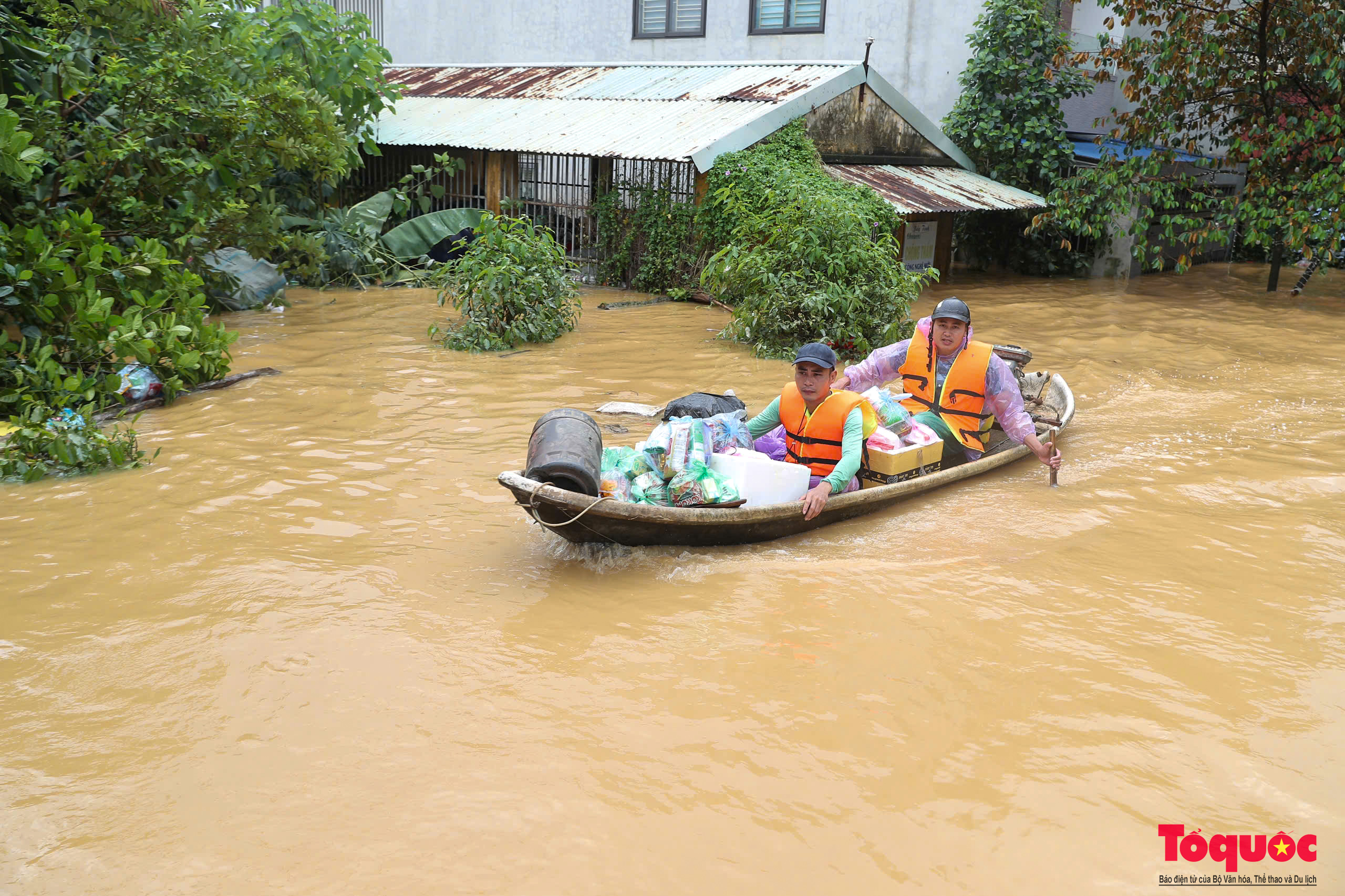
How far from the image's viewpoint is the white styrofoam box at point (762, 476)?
5754 mm

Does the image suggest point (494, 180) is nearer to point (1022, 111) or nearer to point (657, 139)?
point (657, 139)

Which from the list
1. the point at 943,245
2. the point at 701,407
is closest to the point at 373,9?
the point at 943,245

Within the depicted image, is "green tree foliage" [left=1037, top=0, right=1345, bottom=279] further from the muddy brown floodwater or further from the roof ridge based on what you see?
the muddy brown floodwater

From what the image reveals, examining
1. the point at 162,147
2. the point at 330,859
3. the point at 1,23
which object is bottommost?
the point at 330,859

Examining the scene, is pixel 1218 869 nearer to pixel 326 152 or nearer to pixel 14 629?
pixel 14 629

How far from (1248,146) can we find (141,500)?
1439 cm

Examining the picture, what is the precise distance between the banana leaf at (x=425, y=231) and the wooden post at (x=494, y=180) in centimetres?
65

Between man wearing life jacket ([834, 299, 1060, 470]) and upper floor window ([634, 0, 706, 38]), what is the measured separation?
1304 cm

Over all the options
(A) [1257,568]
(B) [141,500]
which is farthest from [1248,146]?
(B) [141,500]

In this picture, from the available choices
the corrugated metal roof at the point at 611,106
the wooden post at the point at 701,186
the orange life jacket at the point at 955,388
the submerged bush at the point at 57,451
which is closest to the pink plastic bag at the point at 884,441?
the orange life jacket at the point at 955,388

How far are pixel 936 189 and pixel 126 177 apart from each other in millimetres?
10188

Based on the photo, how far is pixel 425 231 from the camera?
15312mm

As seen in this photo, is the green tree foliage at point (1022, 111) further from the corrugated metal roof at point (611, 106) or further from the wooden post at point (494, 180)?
the wooden post at point (494, 180)

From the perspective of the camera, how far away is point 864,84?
1495 cm
